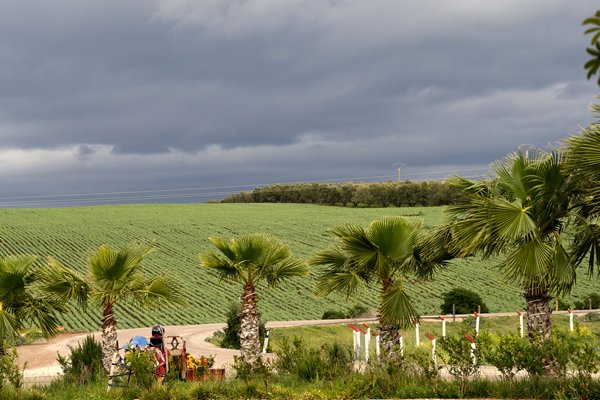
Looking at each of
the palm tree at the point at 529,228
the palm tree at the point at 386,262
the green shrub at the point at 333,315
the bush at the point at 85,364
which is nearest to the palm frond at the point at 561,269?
the palm tree at the point at 529,228

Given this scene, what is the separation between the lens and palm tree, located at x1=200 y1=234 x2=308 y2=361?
20.5 metres

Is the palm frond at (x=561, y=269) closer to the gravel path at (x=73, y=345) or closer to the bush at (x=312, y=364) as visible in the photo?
the gravel path at (x=73, y=345)

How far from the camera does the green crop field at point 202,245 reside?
151 ft

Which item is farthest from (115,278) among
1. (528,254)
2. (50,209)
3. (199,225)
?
(50,209)

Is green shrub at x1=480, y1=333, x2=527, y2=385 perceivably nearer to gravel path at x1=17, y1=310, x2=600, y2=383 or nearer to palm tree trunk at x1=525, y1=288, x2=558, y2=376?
palm tree trunk at x1=525, y1=288, x2=558, y2=376

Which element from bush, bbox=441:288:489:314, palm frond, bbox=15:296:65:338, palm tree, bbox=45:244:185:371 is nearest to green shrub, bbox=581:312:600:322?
bush, bbox=441:288:489:314

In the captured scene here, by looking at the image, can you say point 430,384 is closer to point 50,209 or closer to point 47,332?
point 47,332

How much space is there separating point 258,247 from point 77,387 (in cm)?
673

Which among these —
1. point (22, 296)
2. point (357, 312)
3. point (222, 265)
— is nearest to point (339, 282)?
point (222, 265)

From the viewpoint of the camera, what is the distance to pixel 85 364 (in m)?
18.9

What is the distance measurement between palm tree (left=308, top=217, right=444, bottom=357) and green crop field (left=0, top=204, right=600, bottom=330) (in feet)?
59.1

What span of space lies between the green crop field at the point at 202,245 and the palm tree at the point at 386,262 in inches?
709

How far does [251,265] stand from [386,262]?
3.86 metres

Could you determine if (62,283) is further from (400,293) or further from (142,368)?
(400,293)
